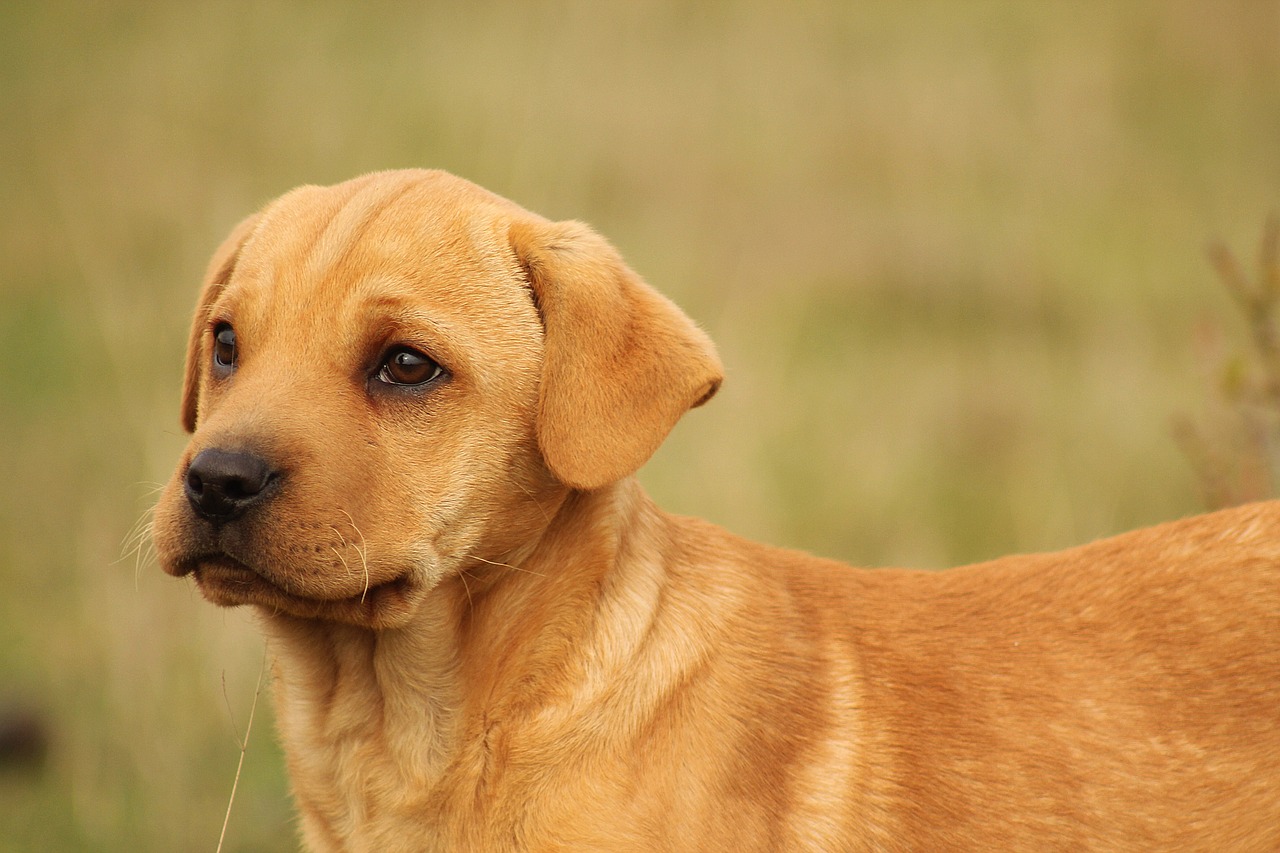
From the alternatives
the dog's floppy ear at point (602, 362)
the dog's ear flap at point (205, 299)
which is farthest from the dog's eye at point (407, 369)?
the dog's ear flap at point (205, 299)

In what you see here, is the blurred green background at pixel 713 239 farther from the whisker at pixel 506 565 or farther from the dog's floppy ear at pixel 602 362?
the dog's floppy ear at pixel 602 362

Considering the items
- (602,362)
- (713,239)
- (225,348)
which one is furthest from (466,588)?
(713,239)

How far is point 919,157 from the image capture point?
11.9 m

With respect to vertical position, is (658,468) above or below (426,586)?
below

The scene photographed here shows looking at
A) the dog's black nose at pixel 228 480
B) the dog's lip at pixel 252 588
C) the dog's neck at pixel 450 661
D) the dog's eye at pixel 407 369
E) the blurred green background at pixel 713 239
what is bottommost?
the blurred green background at pixel 713 239

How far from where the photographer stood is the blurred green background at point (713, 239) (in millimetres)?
6523

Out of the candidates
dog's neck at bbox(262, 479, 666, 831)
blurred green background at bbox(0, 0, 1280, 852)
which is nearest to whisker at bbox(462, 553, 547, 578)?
dog's neck at bbox(262, 479, 666, 831)

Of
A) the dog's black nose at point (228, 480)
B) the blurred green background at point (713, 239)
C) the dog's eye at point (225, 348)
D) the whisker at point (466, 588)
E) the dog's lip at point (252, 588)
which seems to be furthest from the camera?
the blurred green background at point (713, 239)

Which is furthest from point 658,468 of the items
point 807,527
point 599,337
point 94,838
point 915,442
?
point 599,337

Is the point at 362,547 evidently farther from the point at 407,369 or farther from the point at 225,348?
the point at 225,348

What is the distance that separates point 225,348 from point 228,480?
76 centimetres

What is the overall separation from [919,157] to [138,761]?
8472 mm

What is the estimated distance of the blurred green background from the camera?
6.52 meters

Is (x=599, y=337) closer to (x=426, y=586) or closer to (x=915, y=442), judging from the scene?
(x=426, y=586)
